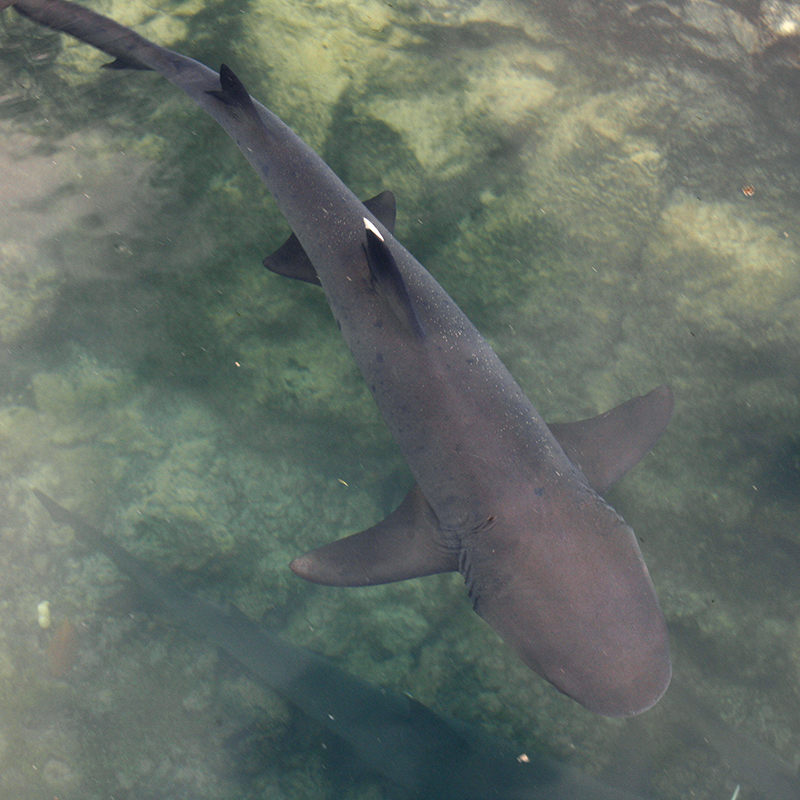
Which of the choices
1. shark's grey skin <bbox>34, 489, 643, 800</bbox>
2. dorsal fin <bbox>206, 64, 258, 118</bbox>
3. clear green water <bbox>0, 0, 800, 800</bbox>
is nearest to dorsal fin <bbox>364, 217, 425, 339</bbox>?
dorsal fin <bbox>206, 64, 258, 118</bbox>

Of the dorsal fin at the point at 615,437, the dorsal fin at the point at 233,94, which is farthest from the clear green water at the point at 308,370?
the dorsal fin at the point at 233,94

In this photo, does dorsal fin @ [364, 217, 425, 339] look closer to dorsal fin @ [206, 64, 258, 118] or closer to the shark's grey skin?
dorsal fin @ [206, 64, 258, 118]

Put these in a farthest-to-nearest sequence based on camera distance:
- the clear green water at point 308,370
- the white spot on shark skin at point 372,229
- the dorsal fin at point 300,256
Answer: the clear green water at point 308,370, the dorsal fin at point 300,256, the white spot on shark skin at point 372,229

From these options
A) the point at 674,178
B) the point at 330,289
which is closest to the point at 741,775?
the point at 330,289

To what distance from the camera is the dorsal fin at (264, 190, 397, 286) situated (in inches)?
144

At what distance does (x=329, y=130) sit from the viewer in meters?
4.64

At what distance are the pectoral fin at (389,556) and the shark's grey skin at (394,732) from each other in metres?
1.17

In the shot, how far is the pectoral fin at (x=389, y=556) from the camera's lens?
3.29m

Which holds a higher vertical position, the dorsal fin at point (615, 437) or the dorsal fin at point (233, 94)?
the dorsal fin at point (233, 94)

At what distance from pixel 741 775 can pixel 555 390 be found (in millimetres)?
2798

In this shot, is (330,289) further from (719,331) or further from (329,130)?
(719,331)

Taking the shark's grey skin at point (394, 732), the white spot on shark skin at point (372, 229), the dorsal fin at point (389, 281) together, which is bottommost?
the shark's grey skin at point (394, 732)

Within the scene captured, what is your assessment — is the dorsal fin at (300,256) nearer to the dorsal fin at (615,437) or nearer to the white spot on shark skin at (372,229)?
the white spot on shark skin at (372,229)

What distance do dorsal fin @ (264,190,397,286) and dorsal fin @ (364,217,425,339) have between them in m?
0.73
